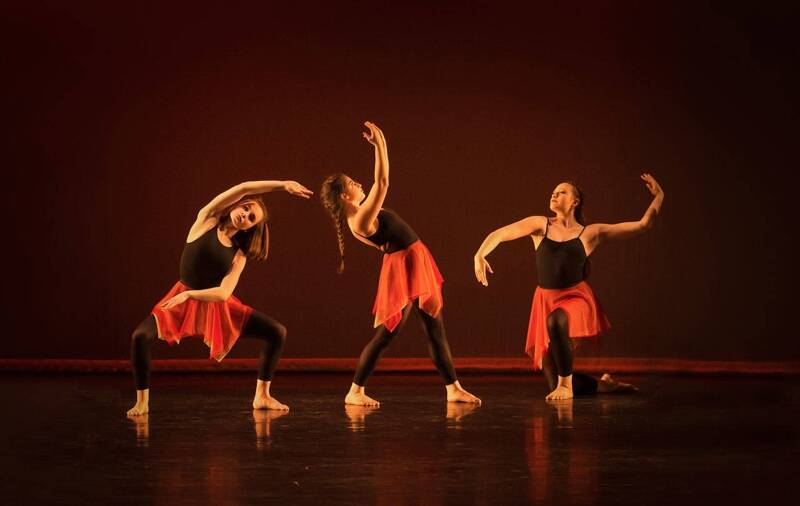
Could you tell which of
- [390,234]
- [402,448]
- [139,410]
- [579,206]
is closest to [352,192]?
[390,234]

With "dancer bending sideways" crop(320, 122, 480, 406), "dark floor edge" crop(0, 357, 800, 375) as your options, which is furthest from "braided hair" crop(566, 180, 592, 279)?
"dark floor edge" crop(0, 357, 800, 375)

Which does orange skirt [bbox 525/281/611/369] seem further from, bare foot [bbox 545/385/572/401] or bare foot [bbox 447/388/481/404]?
bare foot [bbox 447/388/481/404]

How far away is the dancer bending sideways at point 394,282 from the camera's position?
445 cm

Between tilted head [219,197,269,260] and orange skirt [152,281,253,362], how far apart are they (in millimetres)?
231

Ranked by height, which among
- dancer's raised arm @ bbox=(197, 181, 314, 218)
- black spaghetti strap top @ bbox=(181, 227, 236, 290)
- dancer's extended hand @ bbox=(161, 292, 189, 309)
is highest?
dancer's raised arm @ bbox=(197, 181, 314, 218)

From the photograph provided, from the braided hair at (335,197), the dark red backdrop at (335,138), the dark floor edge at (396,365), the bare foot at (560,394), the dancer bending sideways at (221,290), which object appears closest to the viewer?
the dancer bending sideways at (221,290)

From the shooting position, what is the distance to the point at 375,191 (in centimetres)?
427

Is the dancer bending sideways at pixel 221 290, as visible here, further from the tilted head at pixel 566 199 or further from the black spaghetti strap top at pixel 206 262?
the tilted head at pixel 566 199

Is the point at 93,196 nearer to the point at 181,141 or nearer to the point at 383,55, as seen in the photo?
the point at 181,141

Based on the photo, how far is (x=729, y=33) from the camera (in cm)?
618

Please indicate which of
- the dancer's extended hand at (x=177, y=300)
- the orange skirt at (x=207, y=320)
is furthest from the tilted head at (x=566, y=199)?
the dancer's extended hand at (x=177, y=300)

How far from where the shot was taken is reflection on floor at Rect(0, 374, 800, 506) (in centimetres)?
267

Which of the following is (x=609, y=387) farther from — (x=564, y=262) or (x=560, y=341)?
(x=564, y=262)

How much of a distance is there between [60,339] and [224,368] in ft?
3.35
